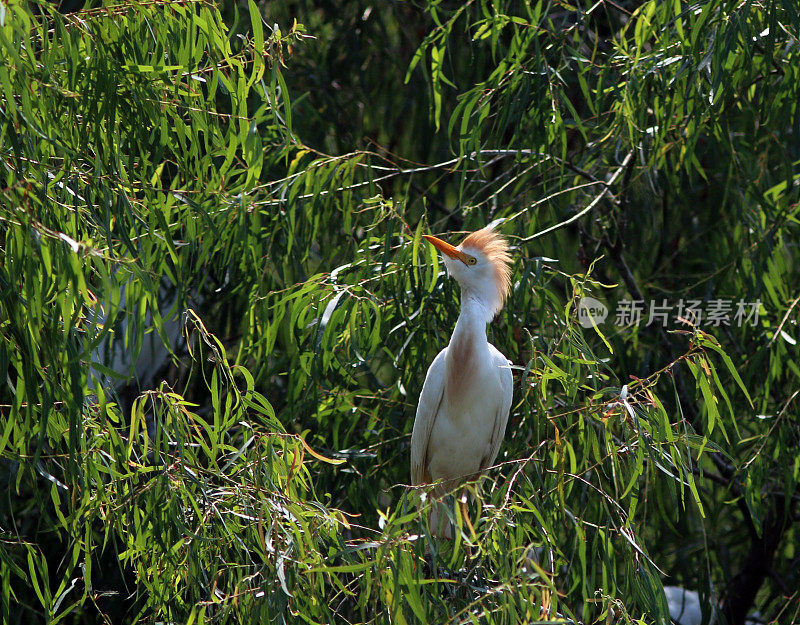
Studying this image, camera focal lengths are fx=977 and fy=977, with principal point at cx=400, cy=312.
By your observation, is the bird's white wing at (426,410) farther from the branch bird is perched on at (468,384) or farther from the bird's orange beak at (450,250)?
the bird's orange beak at (450,250)

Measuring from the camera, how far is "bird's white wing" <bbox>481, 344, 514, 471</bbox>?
2314mm

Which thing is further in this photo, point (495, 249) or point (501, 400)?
point (501, 400)

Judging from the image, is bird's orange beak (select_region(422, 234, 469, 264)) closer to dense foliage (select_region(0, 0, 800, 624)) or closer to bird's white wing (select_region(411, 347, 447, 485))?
dense foliage (select_region(0, 0, 800, 624))

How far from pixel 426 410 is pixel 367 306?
1.77ft

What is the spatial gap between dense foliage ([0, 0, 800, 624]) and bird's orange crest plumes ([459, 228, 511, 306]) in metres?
0.06

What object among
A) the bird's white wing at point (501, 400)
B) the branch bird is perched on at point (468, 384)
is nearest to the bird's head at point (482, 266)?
the branch bird is perched on at point (468, 384)

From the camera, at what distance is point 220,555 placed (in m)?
1.53

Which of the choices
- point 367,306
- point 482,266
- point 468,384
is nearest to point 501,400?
point 468,384

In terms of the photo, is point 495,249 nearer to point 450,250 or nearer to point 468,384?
point 450,250

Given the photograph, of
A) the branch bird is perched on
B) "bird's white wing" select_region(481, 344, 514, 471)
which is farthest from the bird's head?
"bird's white wing" select_region(481, 344, 514, 471)

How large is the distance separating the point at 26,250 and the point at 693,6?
134 cm

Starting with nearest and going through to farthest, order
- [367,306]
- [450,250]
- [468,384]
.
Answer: [367,306] < [450,250] < [468,384]

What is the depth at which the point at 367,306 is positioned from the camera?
6.00 ft

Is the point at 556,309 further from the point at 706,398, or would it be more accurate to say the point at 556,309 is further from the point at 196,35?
the point at 196,35
